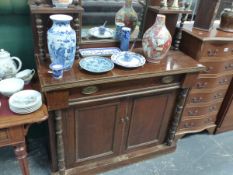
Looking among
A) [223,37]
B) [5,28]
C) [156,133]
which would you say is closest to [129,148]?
[156,133]

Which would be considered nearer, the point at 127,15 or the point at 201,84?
the point at 127,15

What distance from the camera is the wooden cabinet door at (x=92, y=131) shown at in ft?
4.20

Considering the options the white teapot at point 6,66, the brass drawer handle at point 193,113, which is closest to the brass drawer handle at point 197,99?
the brass drawer handle at point 193,113

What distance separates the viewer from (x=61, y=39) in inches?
42.7

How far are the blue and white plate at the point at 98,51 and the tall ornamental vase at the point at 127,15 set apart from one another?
19 centimetres

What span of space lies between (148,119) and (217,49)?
659 millimetres

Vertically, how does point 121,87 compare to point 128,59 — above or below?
below

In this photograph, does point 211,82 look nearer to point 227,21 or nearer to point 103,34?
point 227,21

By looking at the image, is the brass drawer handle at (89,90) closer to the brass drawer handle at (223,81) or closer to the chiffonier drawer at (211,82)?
the chiffonier drawer at (211,82)

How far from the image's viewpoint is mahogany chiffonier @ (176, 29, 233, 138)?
1.45 m

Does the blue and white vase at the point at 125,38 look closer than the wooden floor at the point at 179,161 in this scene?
Yes

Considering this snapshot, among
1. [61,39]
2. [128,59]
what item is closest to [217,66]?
[128,59]

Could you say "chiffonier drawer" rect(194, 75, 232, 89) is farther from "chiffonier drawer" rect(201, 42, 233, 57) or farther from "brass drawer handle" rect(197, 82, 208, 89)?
"chiffonier drawer" rect(201, 42, 233, 57)

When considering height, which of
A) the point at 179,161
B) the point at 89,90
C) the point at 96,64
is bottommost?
the point at 179,161
